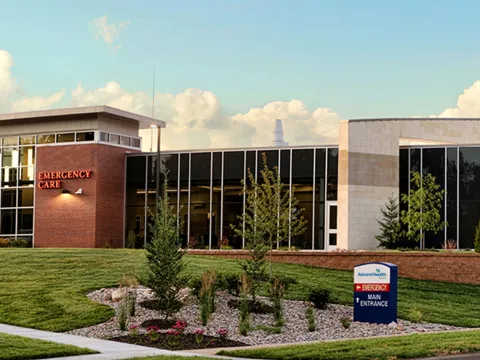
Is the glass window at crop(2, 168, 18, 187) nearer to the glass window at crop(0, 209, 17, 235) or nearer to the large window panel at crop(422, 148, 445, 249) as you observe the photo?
the glass window at crop(0, 209, 17, 235)

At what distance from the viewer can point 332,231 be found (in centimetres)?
4253

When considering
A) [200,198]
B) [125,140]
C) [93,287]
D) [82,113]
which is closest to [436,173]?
[200,198]

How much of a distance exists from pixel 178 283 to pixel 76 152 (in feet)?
90.7

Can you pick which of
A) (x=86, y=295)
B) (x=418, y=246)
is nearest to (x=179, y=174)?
(x=418, y=246)

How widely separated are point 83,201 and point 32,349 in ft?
102

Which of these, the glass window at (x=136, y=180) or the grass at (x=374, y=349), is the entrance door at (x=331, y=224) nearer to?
the glass window at (x=136, y=180)

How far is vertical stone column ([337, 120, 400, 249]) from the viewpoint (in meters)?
40.9

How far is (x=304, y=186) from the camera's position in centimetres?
4359

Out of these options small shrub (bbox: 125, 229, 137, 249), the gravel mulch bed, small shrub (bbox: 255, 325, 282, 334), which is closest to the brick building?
small shrub (bbox: 125, 229, 137, 249)

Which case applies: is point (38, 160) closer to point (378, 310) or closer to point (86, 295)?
point (86, 295)

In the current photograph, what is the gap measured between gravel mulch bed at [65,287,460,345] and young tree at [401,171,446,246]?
15.1 meters

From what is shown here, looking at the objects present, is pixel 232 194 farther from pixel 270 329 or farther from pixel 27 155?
pixel 270 329

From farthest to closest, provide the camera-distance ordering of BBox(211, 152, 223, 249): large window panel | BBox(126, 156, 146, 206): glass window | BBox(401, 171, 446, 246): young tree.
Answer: BBox(126, 156, 146, 206): glass window < BBox(211, 152, 223, 249): large window panel < BBox(401, 171, 446, 246): young tree

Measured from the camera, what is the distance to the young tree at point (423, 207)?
130 ft
